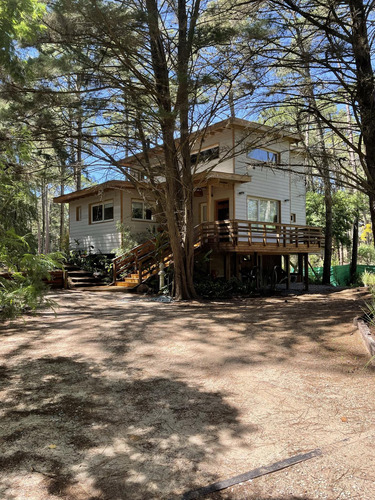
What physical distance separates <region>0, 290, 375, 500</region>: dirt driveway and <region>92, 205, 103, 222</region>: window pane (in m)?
13.7

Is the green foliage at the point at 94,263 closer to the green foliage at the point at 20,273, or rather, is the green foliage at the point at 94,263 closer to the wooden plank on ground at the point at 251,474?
the green foliage at the point at 20,273

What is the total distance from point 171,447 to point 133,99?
26.6ft

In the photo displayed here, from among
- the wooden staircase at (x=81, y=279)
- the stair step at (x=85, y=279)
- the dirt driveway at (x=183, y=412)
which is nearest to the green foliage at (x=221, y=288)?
the wooden staircase at (x=81, y=279)

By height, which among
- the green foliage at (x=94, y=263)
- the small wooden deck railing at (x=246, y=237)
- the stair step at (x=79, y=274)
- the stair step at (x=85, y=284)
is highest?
the small wooden deck railing at (x=246, y=237)

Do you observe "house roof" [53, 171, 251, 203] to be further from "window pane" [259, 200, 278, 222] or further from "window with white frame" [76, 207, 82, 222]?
"window pane" [259, 200, 278, 222]

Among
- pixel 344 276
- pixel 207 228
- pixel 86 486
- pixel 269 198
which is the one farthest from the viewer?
pixel 344 276

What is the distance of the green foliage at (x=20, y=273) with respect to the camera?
3393 millimetres

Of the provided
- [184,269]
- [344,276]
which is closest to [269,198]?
[344,276]

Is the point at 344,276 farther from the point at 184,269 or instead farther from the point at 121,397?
the point at 121,397

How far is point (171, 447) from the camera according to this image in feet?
8.96

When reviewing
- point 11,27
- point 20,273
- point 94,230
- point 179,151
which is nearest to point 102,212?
point 94,230

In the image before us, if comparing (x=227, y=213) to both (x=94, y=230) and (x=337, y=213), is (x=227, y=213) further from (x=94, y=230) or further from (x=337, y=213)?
(x=337, y=213)

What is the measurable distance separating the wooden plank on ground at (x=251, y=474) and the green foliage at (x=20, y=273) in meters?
2.10

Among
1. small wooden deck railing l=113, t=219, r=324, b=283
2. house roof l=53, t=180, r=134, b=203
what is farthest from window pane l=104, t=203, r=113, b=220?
small wooden deck railing l=113, t=219, r=324, b=283
